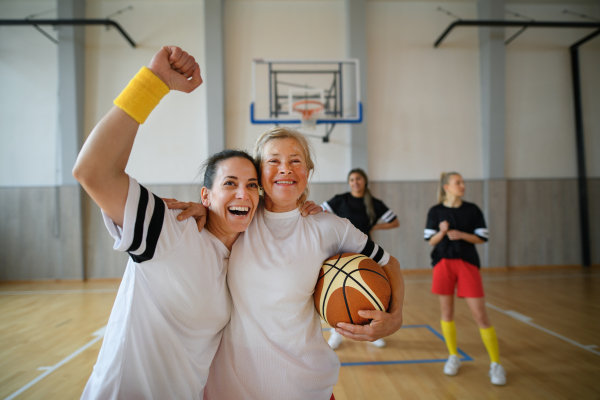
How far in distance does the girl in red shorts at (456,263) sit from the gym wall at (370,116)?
4.02 meters

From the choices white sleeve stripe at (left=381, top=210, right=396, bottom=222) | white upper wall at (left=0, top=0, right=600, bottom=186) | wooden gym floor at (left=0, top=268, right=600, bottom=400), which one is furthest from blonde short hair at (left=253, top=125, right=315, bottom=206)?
white upper wall at (left=0, top=0, right=600, bottom=186)

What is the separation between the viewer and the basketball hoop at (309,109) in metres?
5.95

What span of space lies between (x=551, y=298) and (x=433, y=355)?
3327mm

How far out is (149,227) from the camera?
1058 millimetres

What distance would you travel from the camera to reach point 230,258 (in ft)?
4.49

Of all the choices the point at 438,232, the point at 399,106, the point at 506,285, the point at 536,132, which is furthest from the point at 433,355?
the point at 536,132

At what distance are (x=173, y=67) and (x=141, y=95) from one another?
19 centimetres

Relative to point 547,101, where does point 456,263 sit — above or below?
below

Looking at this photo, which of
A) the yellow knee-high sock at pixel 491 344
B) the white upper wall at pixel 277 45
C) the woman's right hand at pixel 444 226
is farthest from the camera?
the white upper wall at pixel 277 45

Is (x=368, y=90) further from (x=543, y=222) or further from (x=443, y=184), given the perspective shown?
(x=543, y=222)

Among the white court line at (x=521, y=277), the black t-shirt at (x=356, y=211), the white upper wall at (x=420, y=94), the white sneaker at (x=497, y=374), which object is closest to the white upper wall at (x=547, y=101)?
the white upper wall at (x=420, y=94)

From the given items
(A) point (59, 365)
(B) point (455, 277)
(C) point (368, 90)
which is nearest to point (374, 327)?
(B) point (455, 277)

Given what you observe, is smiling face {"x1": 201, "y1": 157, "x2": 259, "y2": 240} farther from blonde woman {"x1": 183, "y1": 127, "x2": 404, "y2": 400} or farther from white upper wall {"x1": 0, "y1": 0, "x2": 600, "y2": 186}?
white upper wall {"x1": 0, "y1": 0, "x2": 600, "y2": 186}

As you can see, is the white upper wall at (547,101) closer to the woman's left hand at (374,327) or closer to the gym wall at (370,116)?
the gym wall at (370,116)
